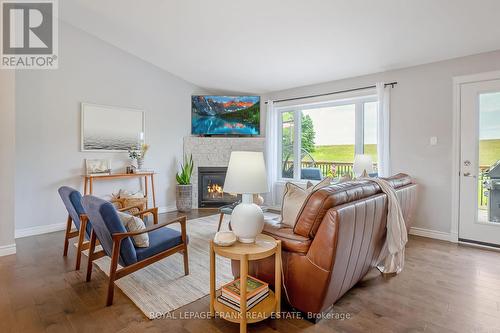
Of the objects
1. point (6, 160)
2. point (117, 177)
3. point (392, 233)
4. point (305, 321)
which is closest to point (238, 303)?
point (305, 321)

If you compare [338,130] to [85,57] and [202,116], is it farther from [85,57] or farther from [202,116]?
[85,57]

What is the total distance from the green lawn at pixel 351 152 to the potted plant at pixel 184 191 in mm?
2594

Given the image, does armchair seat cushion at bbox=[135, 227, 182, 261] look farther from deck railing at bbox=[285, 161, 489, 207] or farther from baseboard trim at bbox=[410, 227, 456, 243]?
baseboard trim at bbox=[410, 227, 456, 243]

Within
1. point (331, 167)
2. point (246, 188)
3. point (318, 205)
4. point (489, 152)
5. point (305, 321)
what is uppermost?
point (489, 152)

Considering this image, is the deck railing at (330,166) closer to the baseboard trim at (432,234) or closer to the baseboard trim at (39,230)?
the baseboard trim at (432,234)

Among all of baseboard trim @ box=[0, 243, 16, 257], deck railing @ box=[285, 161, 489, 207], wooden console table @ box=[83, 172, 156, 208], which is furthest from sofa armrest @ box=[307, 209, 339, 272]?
wooden console table @ box=[83, 172, 156, 208]

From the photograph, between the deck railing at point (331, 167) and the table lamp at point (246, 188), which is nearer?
the table lamp at point (246, 188)

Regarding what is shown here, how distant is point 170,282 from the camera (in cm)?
247

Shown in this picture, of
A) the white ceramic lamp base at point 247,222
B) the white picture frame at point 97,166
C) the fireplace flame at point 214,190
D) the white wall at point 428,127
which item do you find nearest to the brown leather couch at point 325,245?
the white ceramic lamp base at point 247,222

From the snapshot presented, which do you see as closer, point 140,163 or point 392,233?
point 392,233

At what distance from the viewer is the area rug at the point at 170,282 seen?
84.1 inches

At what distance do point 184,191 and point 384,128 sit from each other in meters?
3.79

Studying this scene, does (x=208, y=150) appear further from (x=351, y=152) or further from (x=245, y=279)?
(x=245, y=279)

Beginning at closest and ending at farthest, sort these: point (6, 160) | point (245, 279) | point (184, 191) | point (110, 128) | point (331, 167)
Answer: point (245, 279) → point (6, 160) → point (110, 128) → point (331, 167) → point (184, 191)
